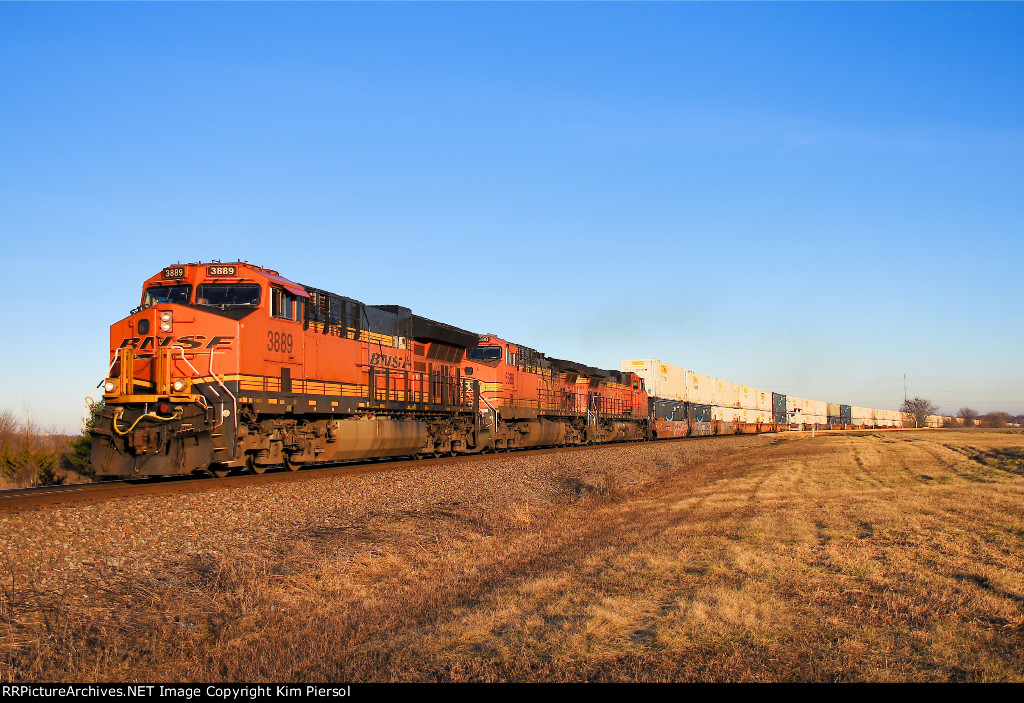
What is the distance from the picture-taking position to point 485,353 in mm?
26594

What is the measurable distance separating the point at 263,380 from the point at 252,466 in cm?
191

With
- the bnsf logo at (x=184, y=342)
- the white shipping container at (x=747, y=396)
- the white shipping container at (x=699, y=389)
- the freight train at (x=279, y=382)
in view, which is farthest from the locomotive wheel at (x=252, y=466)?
the white shipping container at (x=747, y=396)

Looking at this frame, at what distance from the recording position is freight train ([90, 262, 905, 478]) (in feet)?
43.5

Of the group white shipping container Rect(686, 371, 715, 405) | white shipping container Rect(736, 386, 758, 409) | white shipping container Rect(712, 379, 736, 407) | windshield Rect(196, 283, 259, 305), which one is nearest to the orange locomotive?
windshield Rect(196, 283, 259, 305)

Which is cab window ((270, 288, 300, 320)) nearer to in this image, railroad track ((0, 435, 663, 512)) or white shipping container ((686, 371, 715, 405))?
railroad track ((0, 435, 663, 512))

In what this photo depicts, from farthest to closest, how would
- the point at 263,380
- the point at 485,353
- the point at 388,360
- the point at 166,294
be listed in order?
the point at 485,353 → the point at 388,360 → the point at 166,294 → the point at 263,380

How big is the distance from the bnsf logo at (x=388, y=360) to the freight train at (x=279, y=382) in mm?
60

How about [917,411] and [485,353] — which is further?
[917,411]

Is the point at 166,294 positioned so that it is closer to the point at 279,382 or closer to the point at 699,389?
the point at 279,382

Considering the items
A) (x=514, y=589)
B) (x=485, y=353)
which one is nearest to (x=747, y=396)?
(x=485, y=353)

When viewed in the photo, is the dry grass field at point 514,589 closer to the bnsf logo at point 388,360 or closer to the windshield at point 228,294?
the windshield at point 228,294

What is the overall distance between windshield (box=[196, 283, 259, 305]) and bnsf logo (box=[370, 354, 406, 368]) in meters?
4.77

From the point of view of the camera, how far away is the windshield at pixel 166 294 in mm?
14875
